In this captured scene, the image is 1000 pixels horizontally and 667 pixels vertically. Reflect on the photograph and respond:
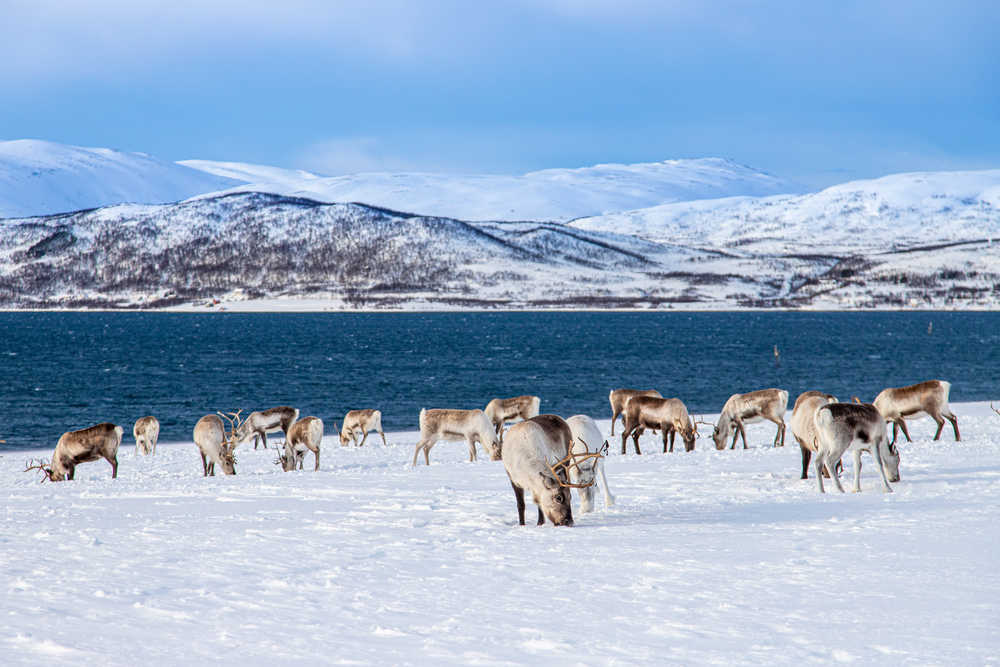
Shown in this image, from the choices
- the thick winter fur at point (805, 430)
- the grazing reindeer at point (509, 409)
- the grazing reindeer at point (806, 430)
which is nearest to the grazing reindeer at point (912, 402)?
the grazing reindeer at point (806, 430)

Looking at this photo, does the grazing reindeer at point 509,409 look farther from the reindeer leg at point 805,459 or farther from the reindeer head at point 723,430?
the reindeer leg at point 805,459

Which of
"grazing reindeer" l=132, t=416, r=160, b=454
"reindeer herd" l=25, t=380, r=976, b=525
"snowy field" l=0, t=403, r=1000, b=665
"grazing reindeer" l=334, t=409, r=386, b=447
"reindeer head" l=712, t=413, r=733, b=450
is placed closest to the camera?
"snowy field" l=0, t=403, r=1000, b=665

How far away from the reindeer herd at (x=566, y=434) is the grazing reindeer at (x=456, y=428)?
3 centimetres

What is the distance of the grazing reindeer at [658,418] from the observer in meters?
26.5

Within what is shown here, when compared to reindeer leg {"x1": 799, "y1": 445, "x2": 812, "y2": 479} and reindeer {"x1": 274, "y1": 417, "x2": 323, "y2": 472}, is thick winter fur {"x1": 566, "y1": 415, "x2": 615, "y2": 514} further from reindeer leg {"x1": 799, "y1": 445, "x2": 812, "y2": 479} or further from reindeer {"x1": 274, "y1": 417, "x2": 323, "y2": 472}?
reindeer {"x1": 274, "y1": 417, "x2": 323, "y2": 472}

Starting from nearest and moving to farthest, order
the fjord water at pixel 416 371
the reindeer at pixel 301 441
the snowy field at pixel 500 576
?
the snowy field at pixel 500 576 < the reindeer at pixel 301 441 < the fjord water at pixel 416 371

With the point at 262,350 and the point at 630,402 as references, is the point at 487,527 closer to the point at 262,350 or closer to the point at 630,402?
the point at 630,402

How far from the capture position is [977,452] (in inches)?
829

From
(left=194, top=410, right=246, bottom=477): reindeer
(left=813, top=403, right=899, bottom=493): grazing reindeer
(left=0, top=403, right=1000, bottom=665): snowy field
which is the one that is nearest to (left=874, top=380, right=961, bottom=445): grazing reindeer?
(left=0, top=403, right=1000, bottom=665): snowy field

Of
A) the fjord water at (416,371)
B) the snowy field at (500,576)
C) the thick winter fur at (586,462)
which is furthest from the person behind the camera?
the fjord water at (416,371)

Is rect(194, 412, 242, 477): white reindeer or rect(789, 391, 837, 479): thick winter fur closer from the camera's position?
rect(789, 391, 837, 479): thick winter fur

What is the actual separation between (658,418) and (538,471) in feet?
48.1

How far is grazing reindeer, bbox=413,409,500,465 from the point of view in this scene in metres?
25.1

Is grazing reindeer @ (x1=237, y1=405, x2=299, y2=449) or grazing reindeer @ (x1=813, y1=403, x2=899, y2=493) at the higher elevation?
grazing reindeer @ (x1=237, y1=405, x2=299, y2=449)
